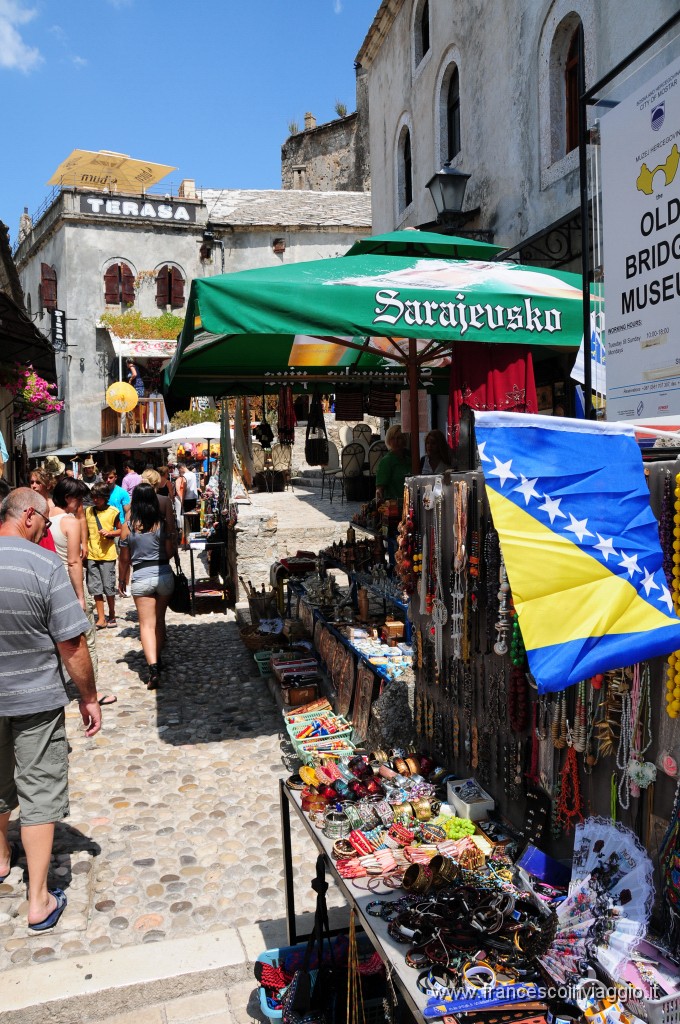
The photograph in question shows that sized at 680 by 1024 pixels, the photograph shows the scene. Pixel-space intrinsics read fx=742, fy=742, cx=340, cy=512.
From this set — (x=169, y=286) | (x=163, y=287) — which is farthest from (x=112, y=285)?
(x=169, y=286)

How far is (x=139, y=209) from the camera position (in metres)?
31.0

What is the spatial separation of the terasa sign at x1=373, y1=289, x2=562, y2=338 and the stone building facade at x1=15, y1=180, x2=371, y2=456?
2764 centimetres

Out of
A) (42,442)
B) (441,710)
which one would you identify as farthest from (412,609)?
(42,442)

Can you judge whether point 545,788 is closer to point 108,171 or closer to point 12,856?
point 12,856

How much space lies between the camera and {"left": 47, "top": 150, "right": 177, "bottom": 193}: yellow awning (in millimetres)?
34406

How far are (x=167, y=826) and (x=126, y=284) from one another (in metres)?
29.7

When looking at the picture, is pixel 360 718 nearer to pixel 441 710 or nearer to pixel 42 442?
pixel 441 710

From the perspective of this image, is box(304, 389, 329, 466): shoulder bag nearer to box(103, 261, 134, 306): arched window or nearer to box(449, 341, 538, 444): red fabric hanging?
box(449, 341, 538, 444): red fabric hanging

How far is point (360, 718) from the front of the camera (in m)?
5.35

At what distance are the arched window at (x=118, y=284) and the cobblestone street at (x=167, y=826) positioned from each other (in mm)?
26493

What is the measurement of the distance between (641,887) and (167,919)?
8.55ft

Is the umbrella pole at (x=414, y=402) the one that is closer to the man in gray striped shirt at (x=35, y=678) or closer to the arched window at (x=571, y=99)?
the man in gray striped shirt at (x=35, y=678)

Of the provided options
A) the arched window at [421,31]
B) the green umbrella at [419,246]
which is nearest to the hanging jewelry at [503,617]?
the green umbrella at [419,246]

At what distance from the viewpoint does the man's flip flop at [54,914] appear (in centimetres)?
366
